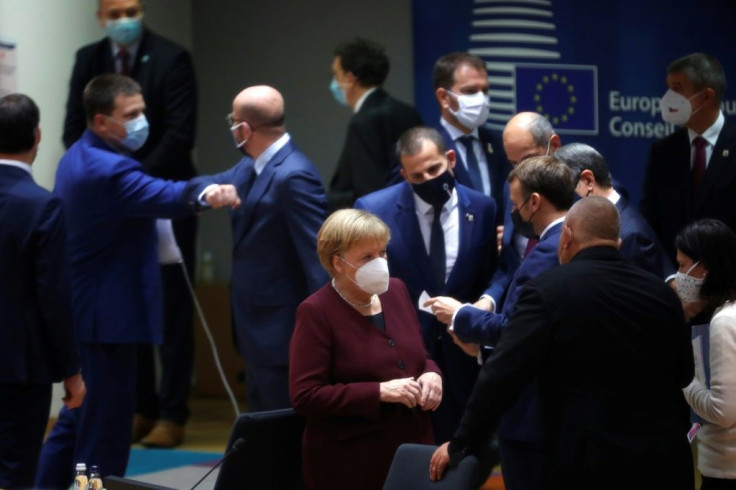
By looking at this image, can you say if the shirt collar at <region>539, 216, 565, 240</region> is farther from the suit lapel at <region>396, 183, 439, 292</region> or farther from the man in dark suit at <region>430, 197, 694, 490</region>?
the suit lapel at <region>396, 183, 439, 292</region>

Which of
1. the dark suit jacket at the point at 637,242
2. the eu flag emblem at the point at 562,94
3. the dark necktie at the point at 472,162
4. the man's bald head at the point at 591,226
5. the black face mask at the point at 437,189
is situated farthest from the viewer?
the eu flag emblem at the point at 562,94

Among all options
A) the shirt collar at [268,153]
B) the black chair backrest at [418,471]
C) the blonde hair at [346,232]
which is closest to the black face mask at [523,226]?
the blonde hair at [346,232]

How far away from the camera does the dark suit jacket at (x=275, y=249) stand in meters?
5.54

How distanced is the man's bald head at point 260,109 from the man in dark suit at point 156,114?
1636 millimetres

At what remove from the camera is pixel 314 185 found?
18.4 feet

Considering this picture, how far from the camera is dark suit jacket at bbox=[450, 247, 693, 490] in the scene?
153 inches

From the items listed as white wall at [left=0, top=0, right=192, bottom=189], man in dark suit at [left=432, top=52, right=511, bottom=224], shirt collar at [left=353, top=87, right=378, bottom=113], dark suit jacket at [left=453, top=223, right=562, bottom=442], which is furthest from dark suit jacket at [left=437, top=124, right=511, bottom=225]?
white wall at [left=0, top=0, right=192, bottom=189]

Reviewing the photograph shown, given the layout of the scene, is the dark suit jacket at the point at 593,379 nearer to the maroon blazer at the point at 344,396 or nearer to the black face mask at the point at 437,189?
the maroon blazer at the point at 344,396

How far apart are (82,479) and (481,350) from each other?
1.83m

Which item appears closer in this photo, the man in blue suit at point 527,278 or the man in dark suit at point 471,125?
the man in blue suit at point 527,278

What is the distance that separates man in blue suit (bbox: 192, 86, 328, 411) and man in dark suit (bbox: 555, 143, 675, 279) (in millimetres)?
1137

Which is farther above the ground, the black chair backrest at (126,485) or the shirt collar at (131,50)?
the shirt collar at (131,50)

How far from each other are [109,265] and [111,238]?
4.6 inches

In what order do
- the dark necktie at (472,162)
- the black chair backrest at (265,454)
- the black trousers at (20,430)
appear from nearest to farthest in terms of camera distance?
the black chair backrest at (265,454), the black trousers at (20,430), the dark necktie at (472,162)
